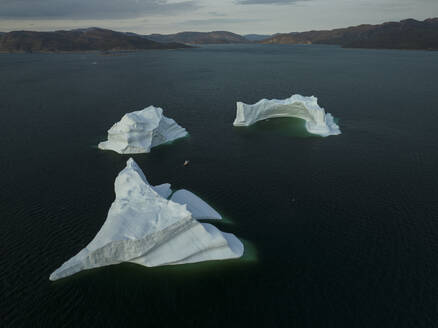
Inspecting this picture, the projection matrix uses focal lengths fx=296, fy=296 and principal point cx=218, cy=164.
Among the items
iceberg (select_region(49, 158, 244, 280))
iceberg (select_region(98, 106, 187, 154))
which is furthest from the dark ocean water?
iceberg (select_region(98, 106, 187, 154))

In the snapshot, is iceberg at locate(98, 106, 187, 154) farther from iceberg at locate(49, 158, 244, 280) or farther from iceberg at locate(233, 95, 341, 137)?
iceberg at locate(49, 158, 244, 280)

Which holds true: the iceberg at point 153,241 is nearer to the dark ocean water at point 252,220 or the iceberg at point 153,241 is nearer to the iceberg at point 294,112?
the dark ocean water at point 252,220

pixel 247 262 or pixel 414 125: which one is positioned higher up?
pixel 414 125

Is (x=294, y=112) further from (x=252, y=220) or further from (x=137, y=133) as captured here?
(x=252, y=220)

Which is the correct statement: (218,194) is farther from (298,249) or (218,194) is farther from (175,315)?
(175,315)

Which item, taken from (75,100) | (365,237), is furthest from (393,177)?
(75,100)

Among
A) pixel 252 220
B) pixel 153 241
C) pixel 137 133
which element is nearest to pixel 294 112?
pixel 137 133

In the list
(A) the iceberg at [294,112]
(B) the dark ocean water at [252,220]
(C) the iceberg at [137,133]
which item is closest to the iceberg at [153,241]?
(B) the dark ocean water at [252,220]
